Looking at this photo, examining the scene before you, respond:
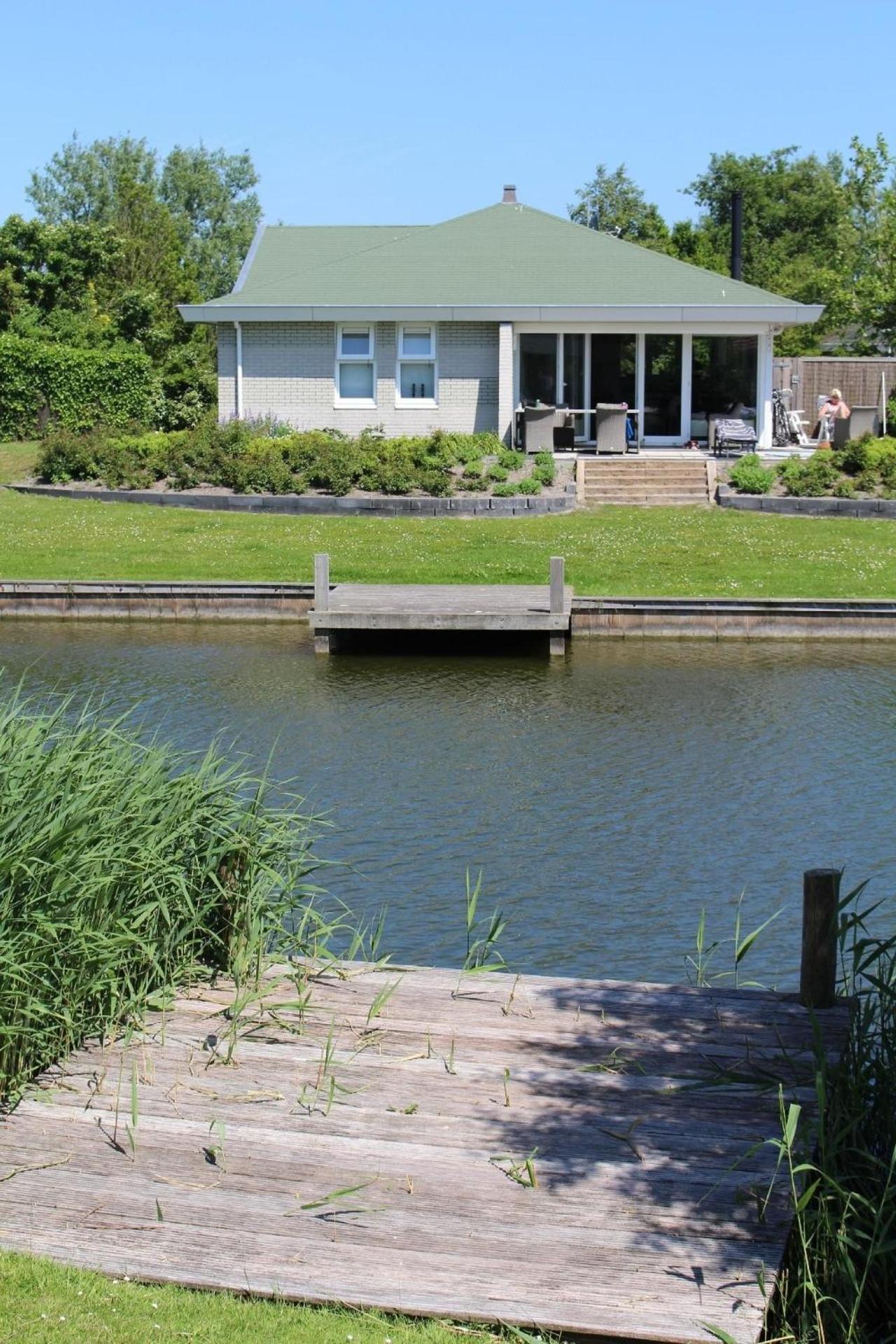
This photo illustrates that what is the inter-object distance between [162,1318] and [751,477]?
75.2 ft

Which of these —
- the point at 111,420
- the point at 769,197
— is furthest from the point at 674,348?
the point at 769,197

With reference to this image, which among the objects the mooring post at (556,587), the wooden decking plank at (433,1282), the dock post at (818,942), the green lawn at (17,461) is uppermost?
the green lawn at (17,461)

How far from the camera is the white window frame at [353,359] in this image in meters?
31.0

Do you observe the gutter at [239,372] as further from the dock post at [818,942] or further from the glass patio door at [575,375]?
the dock post at [818,942]

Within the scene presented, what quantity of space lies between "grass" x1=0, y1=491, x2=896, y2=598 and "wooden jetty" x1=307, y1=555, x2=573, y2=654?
1959mm

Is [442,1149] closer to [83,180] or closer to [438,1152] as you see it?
[438,1152]

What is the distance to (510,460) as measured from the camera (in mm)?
27875

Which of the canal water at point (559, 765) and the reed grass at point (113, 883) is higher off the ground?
the reed grass at point (113, 883)

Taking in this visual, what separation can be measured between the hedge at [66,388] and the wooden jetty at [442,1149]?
29.3 metres

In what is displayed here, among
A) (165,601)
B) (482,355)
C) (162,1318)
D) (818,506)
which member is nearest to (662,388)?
(482,355)

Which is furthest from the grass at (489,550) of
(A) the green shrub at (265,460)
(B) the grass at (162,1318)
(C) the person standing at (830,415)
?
(B) the grass at (162,1318)

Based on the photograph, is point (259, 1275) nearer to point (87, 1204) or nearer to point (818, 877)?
point (87, 1204)

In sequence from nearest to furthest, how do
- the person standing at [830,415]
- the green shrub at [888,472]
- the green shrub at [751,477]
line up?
the green shrub at [888,472], the green shrub at [751,477], the person standing at [830,415]

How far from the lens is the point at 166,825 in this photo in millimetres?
7293
